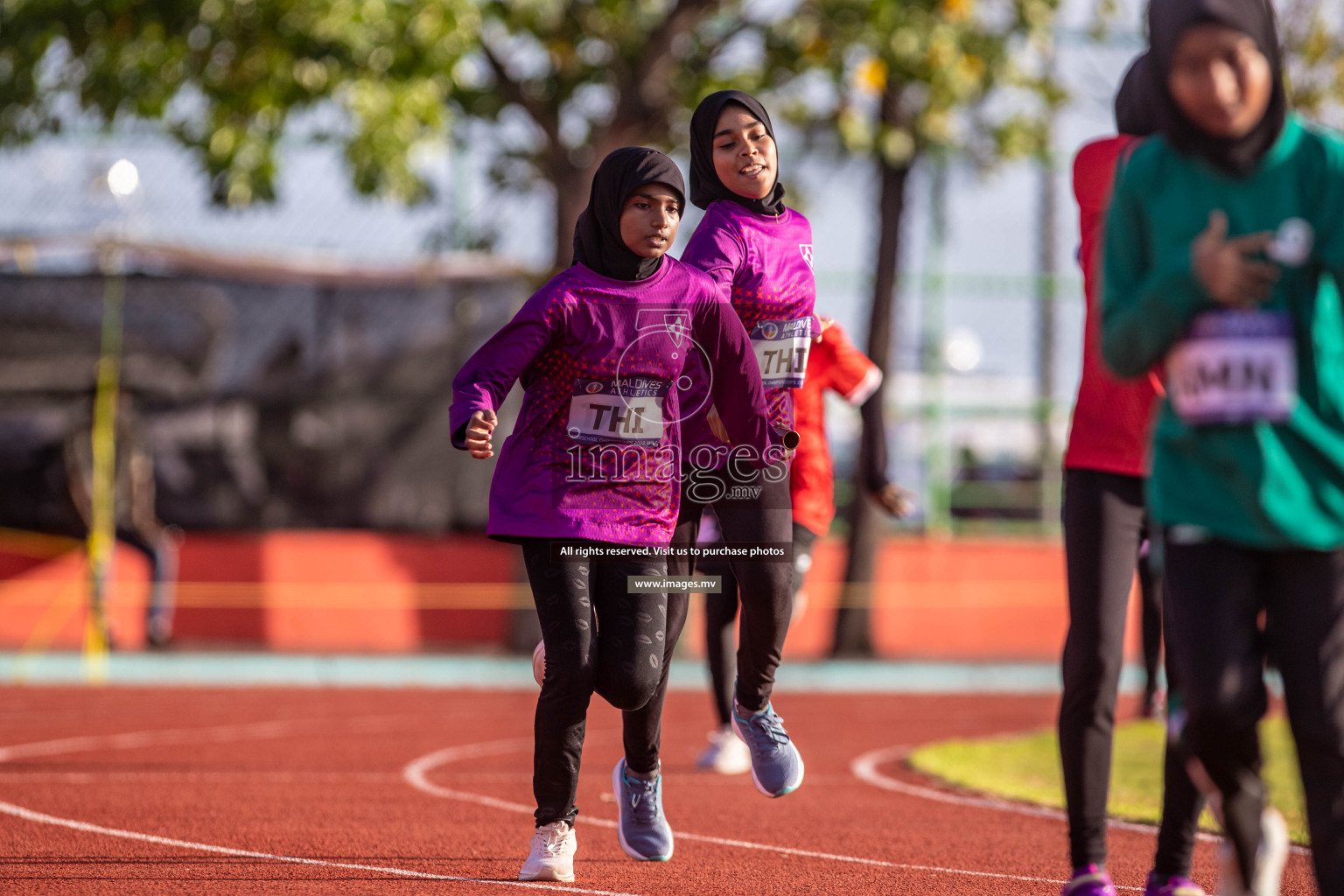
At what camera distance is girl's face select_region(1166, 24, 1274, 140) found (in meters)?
3.48

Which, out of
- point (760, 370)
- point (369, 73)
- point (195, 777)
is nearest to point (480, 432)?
point (760, 370)

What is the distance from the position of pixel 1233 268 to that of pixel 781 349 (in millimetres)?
2289

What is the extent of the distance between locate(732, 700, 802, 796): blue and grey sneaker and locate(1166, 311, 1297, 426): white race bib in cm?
240

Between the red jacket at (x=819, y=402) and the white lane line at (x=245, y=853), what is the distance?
2.13m

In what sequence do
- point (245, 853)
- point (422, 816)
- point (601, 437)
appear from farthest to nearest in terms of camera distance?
1. point (422, 816)
2. point (245, 853)
3. point (601, 437)

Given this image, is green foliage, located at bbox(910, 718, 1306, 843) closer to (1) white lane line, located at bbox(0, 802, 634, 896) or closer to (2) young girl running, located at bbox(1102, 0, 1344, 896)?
(1) white lane line, located at bbox(0, 802, 634, 896)

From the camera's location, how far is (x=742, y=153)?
546 centimetres

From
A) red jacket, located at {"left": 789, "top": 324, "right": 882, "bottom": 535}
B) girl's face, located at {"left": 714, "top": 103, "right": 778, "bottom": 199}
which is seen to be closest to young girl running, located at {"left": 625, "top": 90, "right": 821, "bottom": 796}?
girl's face, located at {"left": 714, "top": 103, "right": 778, "bottom": 199}

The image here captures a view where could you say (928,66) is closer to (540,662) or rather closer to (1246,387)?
(540,662)

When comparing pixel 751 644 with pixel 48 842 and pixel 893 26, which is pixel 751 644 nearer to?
pixel 48 842

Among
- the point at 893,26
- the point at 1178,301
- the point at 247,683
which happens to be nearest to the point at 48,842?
the point at 1178,301

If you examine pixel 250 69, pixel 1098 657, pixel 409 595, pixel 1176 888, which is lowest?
pixel 409 595

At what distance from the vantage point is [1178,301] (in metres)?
3.49

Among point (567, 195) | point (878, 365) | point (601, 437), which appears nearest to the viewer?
point (601, 437)
